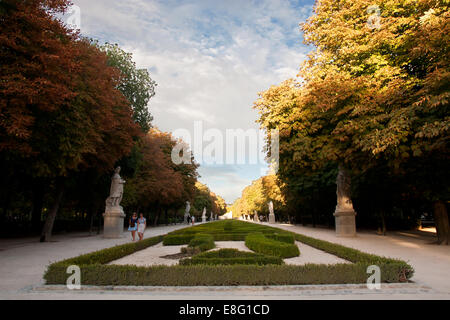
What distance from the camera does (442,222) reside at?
1554 cm

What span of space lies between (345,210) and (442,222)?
5.20 meters

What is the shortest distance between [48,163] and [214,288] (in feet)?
37.2

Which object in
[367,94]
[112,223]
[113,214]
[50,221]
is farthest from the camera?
[113,214]

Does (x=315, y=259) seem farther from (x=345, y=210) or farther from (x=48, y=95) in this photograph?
(x=48, y=95)

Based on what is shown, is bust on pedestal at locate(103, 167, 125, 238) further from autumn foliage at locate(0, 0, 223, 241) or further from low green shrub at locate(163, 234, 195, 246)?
low green shrub at locate(163, 234, 195, 246)

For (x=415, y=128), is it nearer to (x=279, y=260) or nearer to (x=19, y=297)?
(x=279, y=260)

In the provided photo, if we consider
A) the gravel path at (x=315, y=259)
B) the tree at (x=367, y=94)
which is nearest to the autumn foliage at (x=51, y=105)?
the tree at (x=367, y=94)

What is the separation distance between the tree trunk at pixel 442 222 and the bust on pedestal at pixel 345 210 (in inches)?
187

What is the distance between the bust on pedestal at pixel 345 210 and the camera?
19.4 m

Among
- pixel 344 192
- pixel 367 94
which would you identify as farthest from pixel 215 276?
pixel 344 192

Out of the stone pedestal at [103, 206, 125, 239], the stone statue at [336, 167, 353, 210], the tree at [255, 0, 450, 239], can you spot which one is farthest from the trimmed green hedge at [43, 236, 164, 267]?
the stone statue at [336, 167, 353, 210]

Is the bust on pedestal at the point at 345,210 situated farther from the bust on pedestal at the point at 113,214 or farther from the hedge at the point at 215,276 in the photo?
the bust on pedestal at the point at 113,214

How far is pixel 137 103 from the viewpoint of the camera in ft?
→ 92.7

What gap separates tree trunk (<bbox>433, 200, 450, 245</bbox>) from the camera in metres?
15.2
